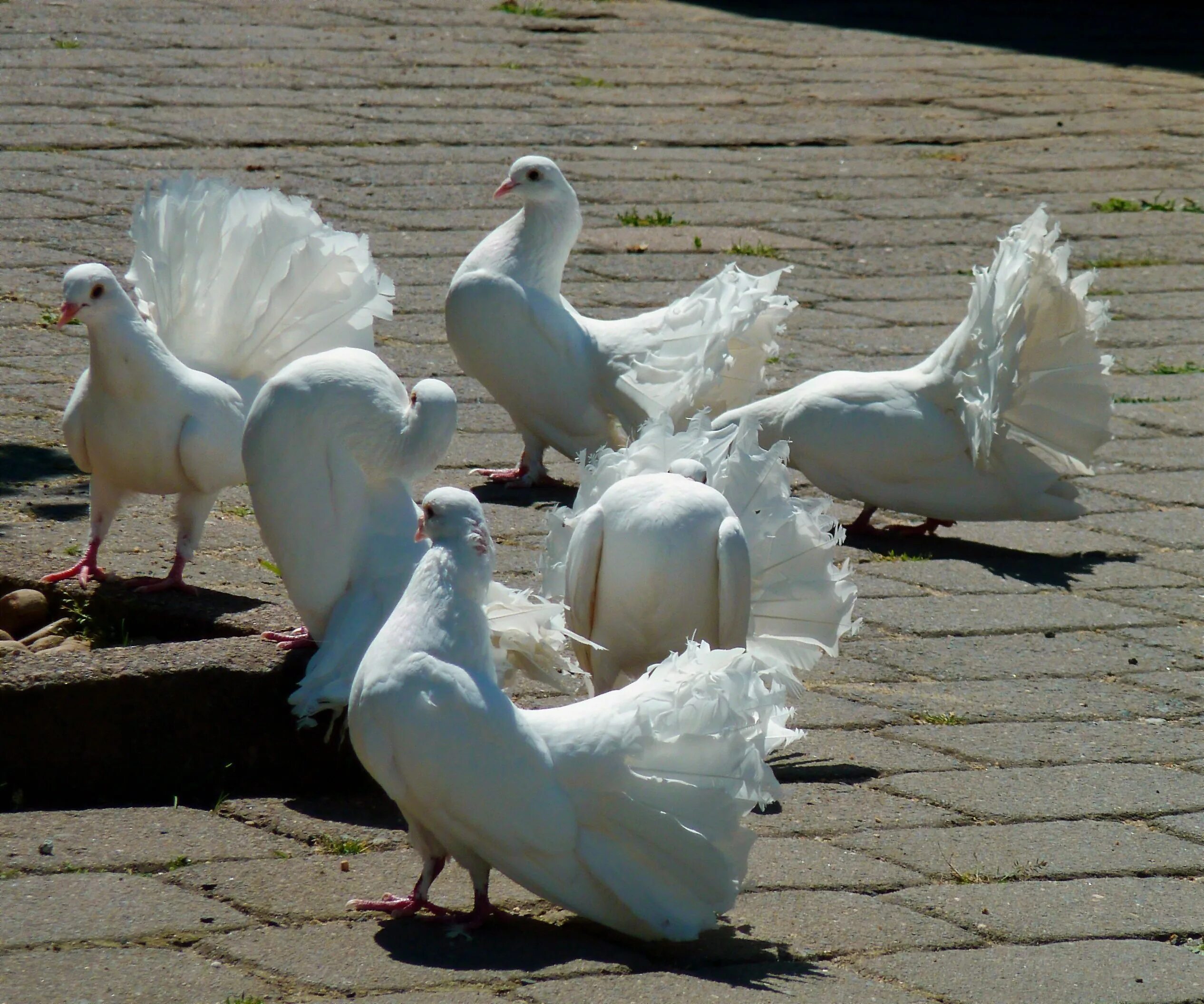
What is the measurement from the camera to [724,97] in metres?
8.98

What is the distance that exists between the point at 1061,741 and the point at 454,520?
149 centimetres

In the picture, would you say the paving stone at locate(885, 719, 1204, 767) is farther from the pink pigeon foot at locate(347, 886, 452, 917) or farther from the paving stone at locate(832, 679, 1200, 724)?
the pink pigeon foot at locate(347, 886, 452, 917)

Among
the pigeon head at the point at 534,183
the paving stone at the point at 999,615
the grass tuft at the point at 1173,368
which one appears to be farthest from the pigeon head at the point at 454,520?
the grass tuft at the point at 1173,368

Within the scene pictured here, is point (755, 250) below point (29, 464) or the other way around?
the other way around

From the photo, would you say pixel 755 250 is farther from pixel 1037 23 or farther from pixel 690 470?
pixel 1037 23

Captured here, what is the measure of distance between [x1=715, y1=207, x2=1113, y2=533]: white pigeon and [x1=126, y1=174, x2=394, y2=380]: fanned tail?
1185 millimetres

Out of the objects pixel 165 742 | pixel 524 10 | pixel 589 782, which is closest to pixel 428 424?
pixel 165 742

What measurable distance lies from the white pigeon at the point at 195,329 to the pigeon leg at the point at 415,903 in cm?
123

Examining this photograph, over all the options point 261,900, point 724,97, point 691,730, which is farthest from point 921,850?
point 724,97

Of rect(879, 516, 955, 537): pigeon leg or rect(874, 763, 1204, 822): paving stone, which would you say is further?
rect(879, 516, 955, 537): pigeon leg

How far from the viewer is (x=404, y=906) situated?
2.52m

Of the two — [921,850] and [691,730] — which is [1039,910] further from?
[691,730]

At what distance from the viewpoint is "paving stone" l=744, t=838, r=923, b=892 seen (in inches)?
108

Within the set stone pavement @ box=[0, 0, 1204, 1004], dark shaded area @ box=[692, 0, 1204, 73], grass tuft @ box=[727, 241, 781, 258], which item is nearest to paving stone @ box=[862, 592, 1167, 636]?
stone pavement @ box=[0, 0, 1204, 1004]
